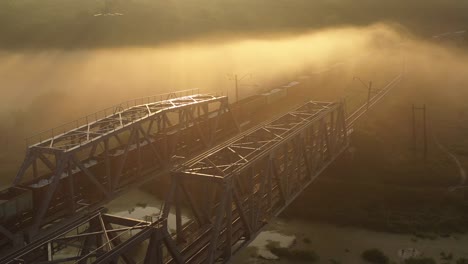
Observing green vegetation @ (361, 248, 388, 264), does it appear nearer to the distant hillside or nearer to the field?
the field

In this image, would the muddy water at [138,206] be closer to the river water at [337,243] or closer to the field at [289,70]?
the river water at [337,243]

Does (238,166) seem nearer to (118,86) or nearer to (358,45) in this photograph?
(118,86)

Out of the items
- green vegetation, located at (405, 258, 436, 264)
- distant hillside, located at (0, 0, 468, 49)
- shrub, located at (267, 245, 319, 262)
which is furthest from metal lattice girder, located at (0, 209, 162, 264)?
distant hillside, located at (0, 0, 468, 49)

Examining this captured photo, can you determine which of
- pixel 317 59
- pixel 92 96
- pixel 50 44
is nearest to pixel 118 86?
pixel 92 96

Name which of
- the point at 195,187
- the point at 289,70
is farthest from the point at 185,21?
the point at 195,187

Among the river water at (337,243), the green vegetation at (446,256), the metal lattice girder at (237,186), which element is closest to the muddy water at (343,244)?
the river water at (337,243)
